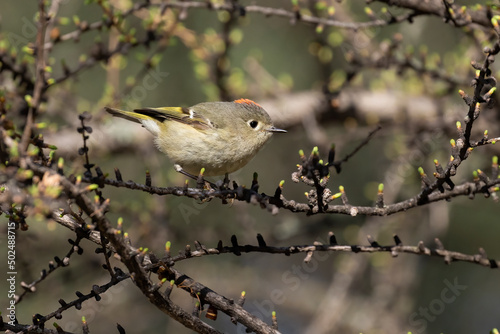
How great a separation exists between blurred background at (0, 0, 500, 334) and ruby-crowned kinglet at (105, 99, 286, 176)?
41 cm

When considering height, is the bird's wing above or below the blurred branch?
below

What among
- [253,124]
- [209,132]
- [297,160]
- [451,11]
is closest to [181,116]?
[209,132]

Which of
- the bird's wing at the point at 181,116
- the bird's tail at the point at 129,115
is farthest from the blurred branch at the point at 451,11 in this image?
the bird's tail at the point at 129,115

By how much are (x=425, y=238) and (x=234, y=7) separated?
3209 millimetres

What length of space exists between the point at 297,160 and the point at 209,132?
3626mm

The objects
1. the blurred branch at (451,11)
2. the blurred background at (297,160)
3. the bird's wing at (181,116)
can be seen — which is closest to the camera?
the blurred branch at (451,11)

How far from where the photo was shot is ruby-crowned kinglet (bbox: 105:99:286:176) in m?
3.78

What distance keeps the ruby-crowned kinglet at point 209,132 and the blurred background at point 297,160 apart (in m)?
0.41

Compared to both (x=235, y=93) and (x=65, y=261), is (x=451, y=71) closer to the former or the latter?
(x=235, y=93)

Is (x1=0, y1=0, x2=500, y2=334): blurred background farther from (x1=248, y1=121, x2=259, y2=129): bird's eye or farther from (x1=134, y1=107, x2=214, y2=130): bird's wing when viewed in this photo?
(x1=248, y1=121, x2=259, y2=129): bird's eye

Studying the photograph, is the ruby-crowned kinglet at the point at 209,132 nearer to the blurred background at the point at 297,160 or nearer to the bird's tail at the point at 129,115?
the bird's tail at the point at 129,115

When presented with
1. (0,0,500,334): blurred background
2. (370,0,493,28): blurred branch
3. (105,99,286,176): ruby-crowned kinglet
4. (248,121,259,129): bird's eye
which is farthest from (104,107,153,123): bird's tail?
(370,0,493,28): blurred branch

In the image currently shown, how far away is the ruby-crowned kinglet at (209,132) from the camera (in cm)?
378

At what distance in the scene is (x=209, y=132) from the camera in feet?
12.7
